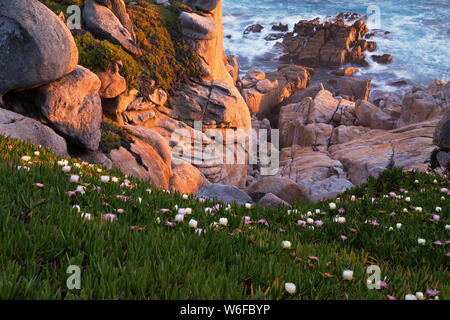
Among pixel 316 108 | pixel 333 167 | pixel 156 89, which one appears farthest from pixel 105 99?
pixel 316 108

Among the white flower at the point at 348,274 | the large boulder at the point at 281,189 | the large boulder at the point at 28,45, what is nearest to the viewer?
the white flower at the point at 348,274

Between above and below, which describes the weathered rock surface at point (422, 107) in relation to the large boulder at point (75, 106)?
A: below

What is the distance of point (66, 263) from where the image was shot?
2.83m

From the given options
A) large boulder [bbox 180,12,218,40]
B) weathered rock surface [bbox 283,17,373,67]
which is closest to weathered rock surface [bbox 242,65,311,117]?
weathered rock surface [bbox 283,17,373,67]

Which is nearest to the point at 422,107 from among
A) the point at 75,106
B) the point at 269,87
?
the point at 269,87

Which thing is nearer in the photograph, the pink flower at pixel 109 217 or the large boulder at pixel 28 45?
the pink flower at pixel 109 217

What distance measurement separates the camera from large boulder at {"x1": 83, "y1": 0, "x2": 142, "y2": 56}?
673 inches

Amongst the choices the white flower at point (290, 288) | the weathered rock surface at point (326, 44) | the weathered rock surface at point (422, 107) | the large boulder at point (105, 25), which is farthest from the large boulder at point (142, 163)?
the weathered rock surface at point (326, 44)

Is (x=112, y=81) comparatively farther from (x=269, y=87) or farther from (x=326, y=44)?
(x=326, y=44)

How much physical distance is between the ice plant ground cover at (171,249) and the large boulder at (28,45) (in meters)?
3.33

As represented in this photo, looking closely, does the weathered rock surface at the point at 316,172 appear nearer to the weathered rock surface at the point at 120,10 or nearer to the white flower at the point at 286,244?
the weathered rock surface at the point at 120,10

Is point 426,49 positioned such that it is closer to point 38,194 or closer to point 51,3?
point 51,3

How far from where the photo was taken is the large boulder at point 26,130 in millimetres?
8023

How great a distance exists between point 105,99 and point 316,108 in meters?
32.2
